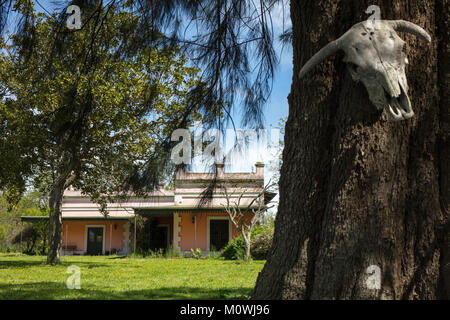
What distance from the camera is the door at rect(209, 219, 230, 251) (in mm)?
20766

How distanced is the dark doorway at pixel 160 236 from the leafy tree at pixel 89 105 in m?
9.44

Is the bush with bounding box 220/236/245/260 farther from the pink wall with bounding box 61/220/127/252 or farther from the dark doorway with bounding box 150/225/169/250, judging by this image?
the pink wall with bounding box 61/220/127/252

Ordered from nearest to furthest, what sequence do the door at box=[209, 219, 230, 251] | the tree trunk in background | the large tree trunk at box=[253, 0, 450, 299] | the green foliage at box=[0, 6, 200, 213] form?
the large tree trunk at box=[253, 0, 450, 299] < the green foliage at box=[0, 6, 200, 213] < the tree trunk in background < the door at box=[209, 219, 230, 251]

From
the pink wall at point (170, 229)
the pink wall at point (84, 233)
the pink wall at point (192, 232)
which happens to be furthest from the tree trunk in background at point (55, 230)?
the pink wall at point (84, 233)

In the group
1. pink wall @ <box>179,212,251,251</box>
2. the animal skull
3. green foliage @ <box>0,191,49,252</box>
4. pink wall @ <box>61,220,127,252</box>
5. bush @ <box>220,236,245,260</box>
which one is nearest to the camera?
the animal skull

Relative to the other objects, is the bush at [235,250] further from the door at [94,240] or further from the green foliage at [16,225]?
the door at [94,240]

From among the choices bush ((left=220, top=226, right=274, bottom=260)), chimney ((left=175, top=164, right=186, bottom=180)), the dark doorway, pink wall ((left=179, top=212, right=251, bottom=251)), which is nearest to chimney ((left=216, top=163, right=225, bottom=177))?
chimney ((left=175, top=164, right=186, bottom=180))

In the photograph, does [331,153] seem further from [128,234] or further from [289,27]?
[128,234]

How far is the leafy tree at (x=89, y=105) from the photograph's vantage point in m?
4.04

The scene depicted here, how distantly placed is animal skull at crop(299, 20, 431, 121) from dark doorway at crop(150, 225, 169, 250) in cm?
2108

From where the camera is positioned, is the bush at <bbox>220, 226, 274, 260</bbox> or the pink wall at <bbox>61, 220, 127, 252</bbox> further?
the pink wall at <bbox>61, 220, 127, 252</bbox>

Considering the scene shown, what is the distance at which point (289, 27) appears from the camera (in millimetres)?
4754

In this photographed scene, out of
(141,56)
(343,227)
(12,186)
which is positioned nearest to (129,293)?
(141,56)

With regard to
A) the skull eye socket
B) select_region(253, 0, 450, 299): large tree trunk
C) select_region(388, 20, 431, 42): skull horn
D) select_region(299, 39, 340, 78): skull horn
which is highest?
select_region(388, 20, 431, 42): skull horn
